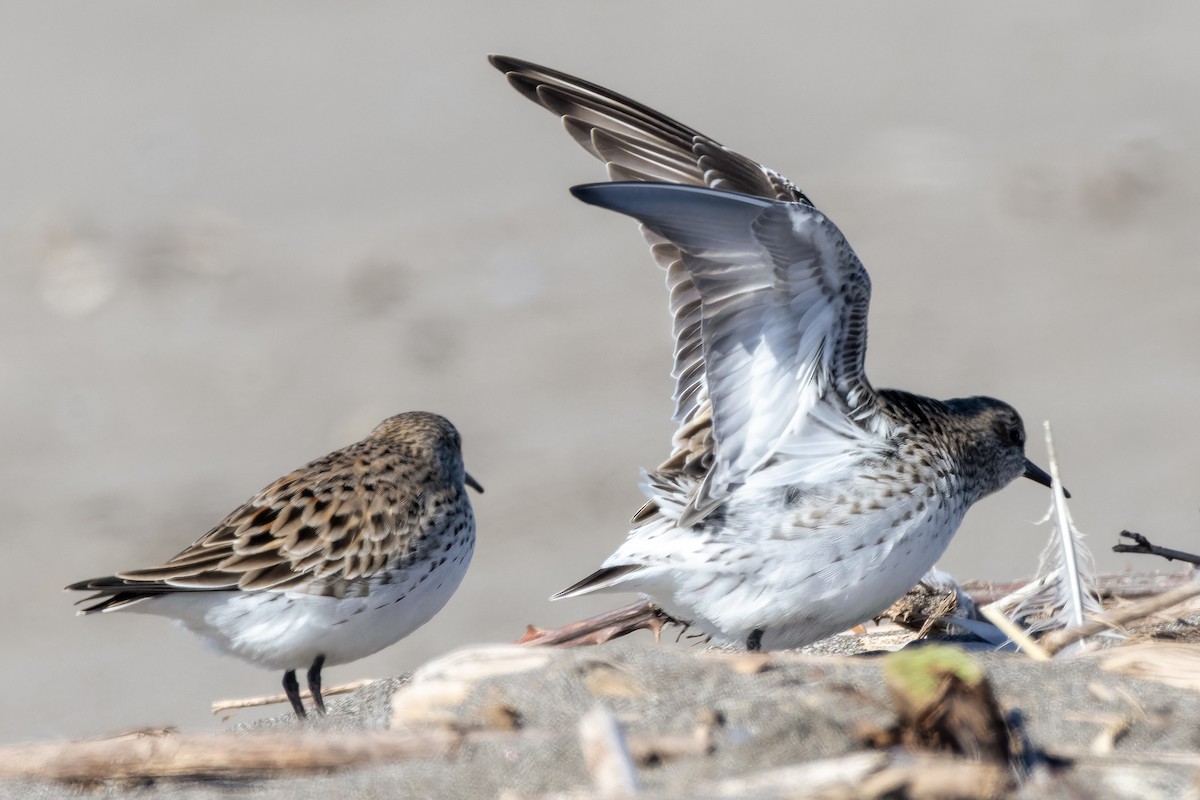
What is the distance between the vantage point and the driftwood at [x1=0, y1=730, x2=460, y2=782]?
3.41 meters

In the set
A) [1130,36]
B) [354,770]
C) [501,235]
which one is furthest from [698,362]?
[1130,36]

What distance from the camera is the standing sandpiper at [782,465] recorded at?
4.75 m

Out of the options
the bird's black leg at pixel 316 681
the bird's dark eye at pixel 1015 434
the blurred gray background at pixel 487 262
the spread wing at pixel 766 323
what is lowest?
the bird's black leg at pixel 316 681

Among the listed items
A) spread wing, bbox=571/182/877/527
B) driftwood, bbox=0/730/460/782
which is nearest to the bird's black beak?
spread wing, bbox=571/182/877/527

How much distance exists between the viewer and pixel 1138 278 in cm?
1051

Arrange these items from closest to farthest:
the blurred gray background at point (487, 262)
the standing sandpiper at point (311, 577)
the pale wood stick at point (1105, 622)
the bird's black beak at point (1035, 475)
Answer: the pale wood stick at point (1105, 622) < the standing sandpiper at point (311, 577) < the bird's black beak at point (1035, 475) < the blurred gray background at point (487, 262)

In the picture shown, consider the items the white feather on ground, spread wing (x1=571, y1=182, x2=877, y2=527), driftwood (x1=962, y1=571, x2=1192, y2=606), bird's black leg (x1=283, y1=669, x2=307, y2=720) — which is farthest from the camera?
driftwood (x1=962, y1=571, x2=1192, y2=606)

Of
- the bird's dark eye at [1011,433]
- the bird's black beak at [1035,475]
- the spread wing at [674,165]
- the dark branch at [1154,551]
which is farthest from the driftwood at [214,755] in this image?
the bird's black beak at [1035,475]

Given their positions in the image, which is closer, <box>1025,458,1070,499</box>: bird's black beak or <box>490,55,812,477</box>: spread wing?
<box>490,55,812,477</box>: spread wing

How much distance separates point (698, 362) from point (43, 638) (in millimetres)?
4377

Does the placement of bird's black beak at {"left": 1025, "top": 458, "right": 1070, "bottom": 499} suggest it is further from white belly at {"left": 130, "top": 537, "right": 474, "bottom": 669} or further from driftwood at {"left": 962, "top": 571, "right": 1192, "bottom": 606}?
white belly at {"left": 130, "top": 537, "right": 474, "bottom": 669}

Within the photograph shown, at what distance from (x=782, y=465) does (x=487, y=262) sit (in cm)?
591

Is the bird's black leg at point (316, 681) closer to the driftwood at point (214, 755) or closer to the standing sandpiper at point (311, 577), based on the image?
the standing sandpiper at point (311, 577)

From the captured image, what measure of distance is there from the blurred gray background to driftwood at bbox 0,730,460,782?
376 centimetres
